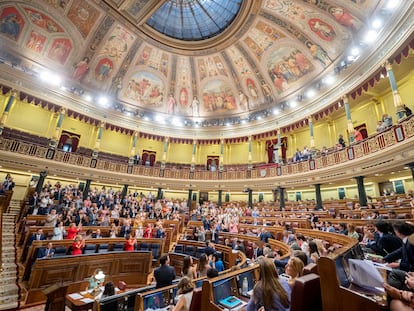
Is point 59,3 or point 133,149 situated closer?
point 59,3

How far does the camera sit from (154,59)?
1864 centimetres

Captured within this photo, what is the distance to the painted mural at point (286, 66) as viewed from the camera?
14.9 m

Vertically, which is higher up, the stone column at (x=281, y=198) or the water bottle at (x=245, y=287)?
the stone column at (x=281, y=198)

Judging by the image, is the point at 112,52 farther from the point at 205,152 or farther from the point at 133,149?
the point at 205,152

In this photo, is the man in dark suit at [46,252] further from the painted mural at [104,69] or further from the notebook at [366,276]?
the painted mural at [104,69]

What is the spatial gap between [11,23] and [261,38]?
16746 millimetres

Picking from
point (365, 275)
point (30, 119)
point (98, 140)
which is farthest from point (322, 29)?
point (30, 119)

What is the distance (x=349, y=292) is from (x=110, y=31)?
1951 centimetres

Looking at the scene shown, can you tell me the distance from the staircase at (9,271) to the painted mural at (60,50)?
11.8 metres

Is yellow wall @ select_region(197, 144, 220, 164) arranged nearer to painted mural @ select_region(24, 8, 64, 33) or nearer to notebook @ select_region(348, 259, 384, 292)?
painted mural @ select_region(24, 8, 64, 33)

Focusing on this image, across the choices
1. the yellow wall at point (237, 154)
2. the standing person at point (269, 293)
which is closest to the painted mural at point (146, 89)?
the yellow wall at point (237, 154)

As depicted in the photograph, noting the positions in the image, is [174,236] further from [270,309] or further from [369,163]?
[369,163]

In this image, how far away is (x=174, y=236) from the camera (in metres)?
10.5

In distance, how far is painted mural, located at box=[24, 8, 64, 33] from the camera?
43.2ft
